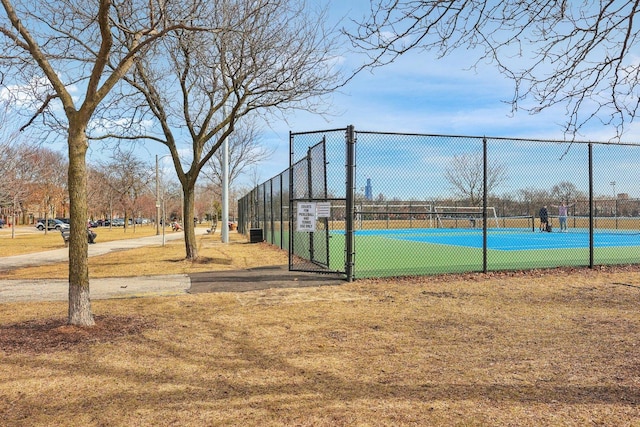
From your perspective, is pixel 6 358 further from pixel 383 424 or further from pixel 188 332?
pixel 383 424

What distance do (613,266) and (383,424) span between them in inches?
390

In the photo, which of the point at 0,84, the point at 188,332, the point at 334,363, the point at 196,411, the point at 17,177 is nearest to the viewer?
the point at 196,411

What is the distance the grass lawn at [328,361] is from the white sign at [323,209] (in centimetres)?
235

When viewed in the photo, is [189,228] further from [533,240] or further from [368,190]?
[533,240]

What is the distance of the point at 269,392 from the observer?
3.46 metres

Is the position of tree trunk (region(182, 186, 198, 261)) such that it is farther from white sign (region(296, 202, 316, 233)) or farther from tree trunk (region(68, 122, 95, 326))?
tree trunk (region(68, 122, 95, 326))

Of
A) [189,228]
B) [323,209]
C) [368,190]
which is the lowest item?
[189,228]

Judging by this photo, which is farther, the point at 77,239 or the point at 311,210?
the point at 311,210

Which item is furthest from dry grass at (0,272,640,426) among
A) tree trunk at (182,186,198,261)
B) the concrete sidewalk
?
tree trunk at (182,186,198,261)

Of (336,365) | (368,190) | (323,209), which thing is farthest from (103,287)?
(336,365)

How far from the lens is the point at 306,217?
9.38 meters

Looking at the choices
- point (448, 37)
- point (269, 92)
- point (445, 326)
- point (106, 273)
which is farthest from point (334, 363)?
point (106, 273)

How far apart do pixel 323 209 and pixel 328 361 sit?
5.34 meters

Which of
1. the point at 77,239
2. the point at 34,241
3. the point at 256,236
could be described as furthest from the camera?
the point at 34,241
